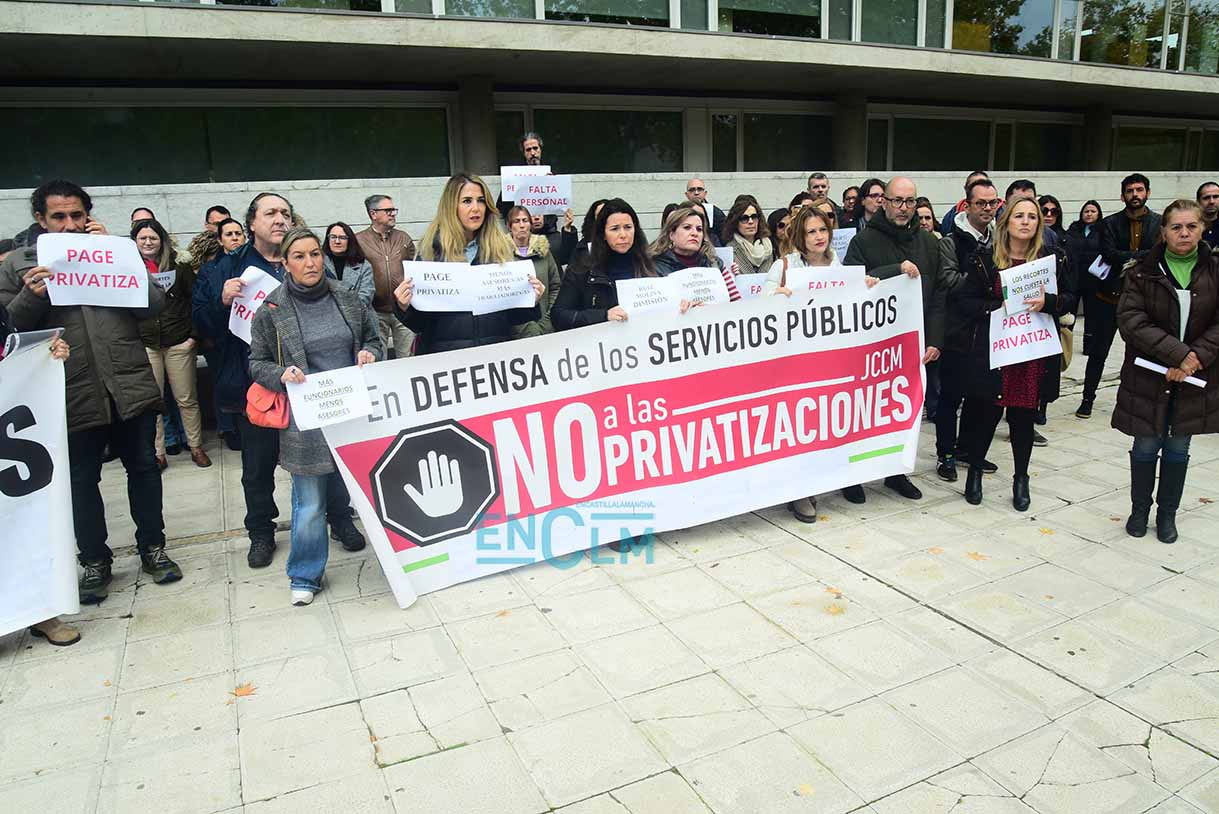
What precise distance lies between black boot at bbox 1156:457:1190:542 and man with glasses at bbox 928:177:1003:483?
117 cm

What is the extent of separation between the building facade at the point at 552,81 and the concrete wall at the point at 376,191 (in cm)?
12

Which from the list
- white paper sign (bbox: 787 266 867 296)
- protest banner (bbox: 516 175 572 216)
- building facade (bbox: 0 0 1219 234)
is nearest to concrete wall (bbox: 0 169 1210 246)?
building facade (bbox: 0 0 1219 234)

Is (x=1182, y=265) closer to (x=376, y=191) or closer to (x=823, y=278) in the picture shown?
(x=823, y=278)

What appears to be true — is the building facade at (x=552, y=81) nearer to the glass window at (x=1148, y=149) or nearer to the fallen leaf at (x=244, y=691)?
the glass window at (x=1148, y=149)

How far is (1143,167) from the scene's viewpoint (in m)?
20.3

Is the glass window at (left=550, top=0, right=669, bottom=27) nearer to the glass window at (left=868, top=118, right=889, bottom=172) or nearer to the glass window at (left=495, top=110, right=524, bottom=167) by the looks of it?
the glass window at (left=495, top=110, right=524, bottom=167)

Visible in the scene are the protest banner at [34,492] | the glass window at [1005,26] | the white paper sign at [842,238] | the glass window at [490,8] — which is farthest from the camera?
the glass window at [1005,26]

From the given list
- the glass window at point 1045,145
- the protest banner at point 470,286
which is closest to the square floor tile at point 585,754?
the protest banner at point 470,286

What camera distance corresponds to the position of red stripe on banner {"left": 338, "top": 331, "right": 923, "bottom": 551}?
456 cm

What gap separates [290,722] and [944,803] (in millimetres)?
2396

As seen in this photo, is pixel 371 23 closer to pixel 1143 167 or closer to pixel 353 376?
pixel 353 376

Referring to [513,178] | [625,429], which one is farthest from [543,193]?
[625,429]

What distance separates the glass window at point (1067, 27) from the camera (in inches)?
609

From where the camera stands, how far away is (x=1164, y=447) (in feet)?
16.0
